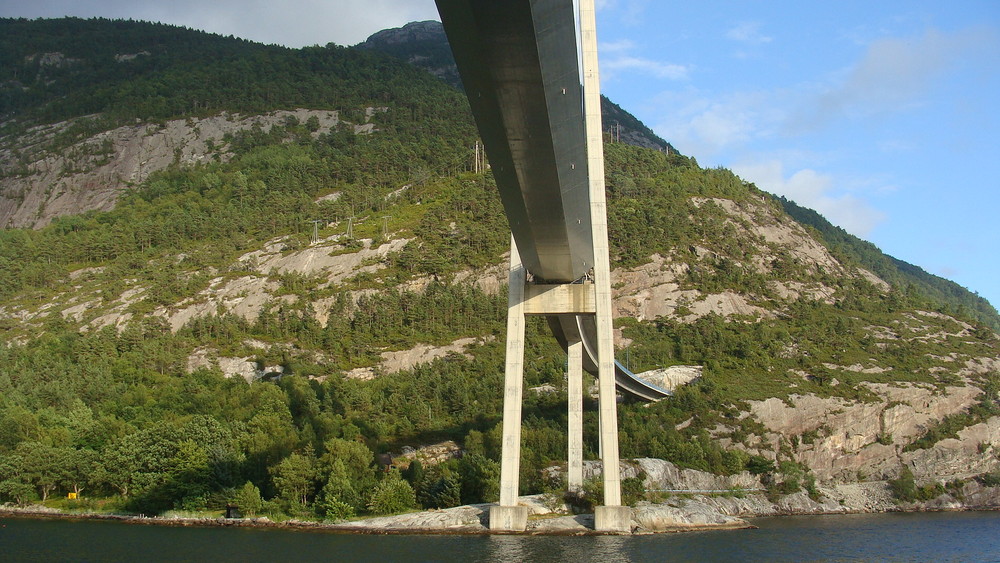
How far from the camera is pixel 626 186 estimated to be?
359ft

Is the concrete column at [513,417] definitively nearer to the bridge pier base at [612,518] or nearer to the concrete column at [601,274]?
the bridge pier base at [612,518]

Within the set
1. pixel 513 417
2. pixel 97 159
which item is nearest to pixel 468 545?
pixel 513 417

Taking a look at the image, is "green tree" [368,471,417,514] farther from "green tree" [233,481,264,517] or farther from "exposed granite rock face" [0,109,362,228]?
"exposed granite rock face" [0,109,362,228]

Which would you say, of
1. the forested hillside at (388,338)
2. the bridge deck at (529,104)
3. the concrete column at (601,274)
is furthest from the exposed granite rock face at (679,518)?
the bridge deck at (529,104)

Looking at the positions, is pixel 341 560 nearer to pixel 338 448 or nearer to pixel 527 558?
pixel 527 558

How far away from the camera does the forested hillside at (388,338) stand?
50.1m

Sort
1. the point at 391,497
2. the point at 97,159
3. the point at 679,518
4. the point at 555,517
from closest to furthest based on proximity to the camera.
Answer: the point at 555,517 → the point at 679,518 → the point at 391,497 → the point at 97,159

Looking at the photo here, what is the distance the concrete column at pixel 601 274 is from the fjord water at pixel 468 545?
1158 mm

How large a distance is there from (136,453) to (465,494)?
64.1 feet

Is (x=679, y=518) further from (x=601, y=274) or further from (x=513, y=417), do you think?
(x=601, y=274)

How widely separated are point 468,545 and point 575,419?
13078 millimetres

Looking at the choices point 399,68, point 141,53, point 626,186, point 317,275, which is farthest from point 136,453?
point 141,53

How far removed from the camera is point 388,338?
80.1m

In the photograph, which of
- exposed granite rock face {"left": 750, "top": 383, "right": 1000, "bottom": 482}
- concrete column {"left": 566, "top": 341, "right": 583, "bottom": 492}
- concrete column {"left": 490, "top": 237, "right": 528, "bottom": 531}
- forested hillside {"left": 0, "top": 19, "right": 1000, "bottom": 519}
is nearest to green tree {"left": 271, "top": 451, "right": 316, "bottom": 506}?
forested hillside {"left": 0, "top": 19, "right": 1000, "bottom": 519}
